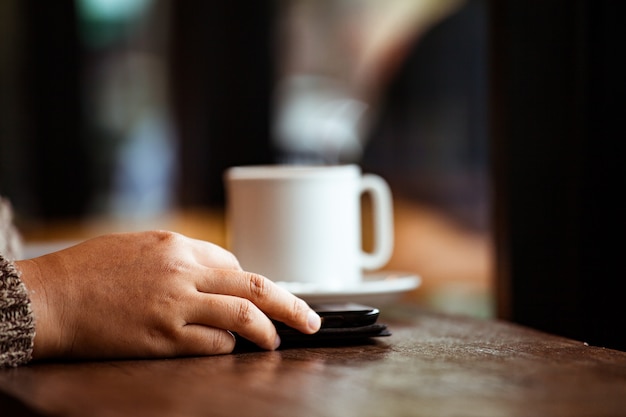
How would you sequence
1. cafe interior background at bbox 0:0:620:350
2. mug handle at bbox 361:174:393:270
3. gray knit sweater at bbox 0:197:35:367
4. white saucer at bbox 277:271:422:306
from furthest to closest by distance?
cafe interior background at bbox 0:0:620:350 → mug handle at bbox 361:174:393:270 → white saucer at bbox 277:271:422:306 → gray knit sweater at bbox 0:197:35:367

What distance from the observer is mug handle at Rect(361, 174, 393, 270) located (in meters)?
1.05

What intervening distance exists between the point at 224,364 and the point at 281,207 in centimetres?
34

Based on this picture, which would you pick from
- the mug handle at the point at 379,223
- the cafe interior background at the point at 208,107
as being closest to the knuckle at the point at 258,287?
the mug handle at the point at 379,223

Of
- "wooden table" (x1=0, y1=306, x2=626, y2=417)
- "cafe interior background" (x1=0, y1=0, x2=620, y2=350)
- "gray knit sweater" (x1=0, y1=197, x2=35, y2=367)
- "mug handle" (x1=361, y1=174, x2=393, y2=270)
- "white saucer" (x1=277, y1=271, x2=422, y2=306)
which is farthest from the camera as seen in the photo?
"cafe interior background" (x1=0, y1=0, x2=620, y2=350)

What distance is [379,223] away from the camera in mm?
1090

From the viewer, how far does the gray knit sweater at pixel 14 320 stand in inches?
23.9

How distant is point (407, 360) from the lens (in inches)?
23.7

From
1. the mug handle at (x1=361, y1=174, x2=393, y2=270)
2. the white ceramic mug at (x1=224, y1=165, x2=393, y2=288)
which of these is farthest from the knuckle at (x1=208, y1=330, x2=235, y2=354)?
the mug handle at (x1=361, y1=174, x2=393, y2=270)

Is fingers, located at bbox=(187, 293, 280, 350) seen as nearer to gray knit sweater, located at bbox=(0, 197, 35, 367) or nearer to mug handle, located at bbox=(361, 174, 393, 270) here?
gray knit sweater, located at bbox=(0, 197, 35, 367)

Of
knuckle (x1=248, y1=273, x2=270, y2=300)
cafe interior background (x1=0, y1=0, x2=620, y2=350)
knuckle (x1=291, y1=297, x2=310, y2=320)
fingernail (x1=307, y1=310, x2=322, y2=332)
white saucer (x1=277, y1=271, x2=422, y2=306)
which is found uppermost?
cafe interior background (x1=0, y1=0, x2=620, y2=350)

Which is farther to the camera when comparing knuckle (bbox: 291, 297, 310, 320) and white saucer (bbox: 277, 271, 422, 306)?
white saucer (bbox: 277, 271, 422, 306)

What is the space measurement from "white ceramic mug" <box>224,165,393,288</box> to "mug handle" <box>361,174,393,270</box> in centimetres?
10

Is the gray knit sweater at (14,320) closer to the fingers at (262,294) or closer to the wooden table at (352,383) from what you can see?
the wooden table at (352,383)

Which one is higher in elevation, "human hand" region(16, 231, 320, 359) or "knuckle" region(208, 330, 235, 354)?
"human hand" region(16, 231, 320, 359)
